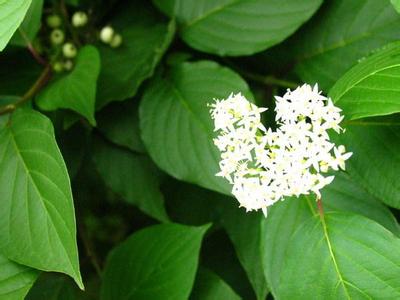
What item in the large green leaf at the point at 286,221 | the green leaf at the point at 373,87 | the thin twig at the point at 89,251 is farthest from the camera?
the thin twig at the point at 89,251

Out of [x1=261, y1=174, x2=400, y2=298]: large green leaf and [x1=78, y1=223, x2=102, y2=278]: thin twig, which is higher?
[x1=261, y1=174, x2=400, y2=298]: large green leaf

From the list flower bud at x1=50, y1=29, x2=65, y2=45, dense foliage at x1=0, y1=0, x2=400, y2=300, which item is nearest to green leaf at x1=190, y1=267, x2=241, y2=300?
dense foliage at x1=0, y1=0, x2=400, y2=300

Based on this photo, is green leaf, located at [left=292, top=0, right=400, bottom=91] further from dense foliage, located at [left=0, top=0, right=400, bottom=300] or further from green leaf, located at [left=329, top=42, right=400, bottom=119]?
green leaf, located at [left=329, top=42, right=400, bottom=119]

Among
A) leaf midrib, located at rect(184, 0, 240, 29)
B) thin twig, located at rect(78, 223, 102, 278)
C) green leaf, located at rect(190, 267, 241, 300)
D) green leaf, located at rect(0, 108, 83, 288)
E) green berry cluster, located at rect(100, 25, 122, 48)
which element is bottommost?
thin twig, located at rect(78, 223, 102, 278)

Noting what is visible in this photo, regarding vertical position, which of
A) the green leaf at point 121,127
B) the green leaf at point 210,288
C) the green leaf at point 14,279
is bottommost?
the green leaf at point 210,288

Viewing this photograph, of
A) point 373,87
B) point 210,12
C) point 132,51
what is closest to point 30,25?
point 132,51

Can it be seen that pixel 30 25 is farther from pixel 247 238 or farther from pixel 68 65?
pixel 247 238

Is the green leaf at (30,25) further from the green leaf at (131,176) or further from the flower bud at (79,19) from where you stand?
the green leaf at (131,176)

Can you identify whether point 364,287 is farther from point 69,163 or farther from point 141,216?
point 141,216

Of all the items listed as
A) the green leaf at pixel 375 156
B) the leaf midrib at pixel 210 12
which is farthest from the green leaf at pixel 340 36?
the green leaf at pixel 375 156
